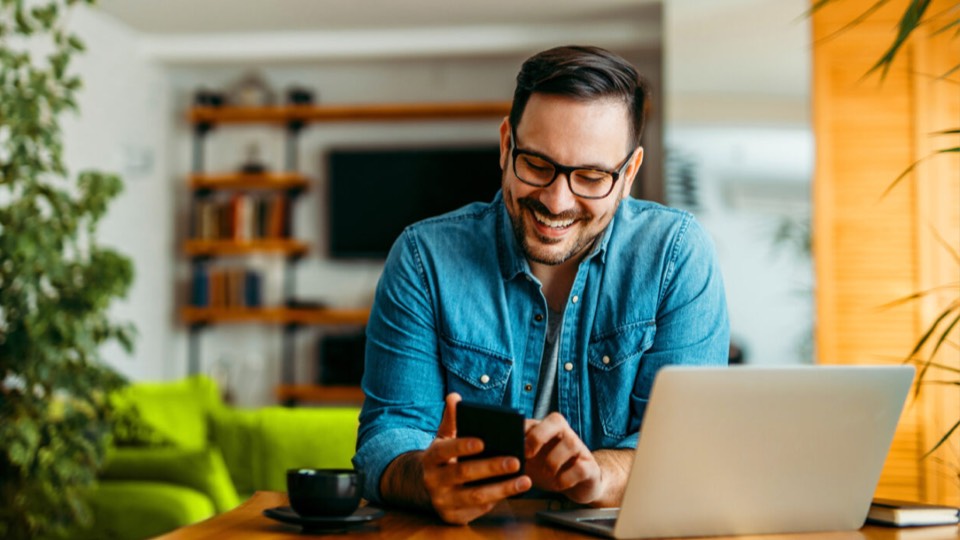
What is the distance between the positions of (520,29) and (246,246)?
78.1 inches

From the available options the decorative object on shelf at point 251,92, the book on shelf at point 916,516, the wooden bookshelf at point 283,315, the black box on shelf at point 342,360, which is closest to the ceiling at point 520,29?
the decorative object on shelf at point 251,92

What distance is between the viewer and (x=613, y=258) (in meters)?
1.66

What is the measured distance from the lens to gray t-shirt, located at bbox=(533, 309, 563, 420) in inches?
64.1

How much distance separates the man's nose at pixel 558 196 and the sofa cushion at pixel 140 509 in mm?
2113

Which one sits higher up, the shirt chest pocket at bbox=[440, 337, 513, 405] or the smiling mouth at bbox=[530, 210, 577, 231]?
the smiling mouth at bbox=[530, 210, 577, 231]

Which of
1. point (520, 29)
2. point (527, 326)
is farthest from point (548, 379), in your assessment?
point (520, 29)

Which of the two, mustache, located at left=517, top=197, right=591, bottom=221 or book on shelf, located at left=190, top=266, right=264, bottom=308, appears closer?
mustache, located at left=517, top=197, right=591, bottom=221

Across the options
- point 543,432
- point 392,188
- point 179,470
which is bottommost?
point 179,470

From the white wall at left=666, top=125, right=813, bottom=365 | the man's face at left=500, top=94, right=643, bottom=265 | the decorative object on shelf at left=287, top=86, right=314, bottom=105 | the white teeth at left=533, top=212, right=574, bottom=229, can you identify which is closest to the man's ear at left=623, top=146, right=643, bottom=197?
the man's face at left=500, top=94, right=643, bottom=265

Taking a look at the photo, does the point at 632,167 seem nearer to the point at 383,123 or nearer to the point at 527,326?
the point at 527,326

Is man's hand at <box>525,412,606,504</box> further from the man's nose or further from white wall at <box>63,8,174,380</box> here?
white wall at <box>63,8,174,380</box>

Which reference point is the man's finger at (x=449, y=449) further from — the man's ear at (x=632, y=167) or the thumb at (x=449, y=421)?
the man's ear at (x=632, y=167)

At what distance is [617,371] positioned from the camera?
159 centimetres

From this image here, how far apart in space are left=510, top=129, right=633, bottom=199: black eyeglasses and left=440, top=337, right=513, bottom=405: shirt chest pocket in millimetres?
256
